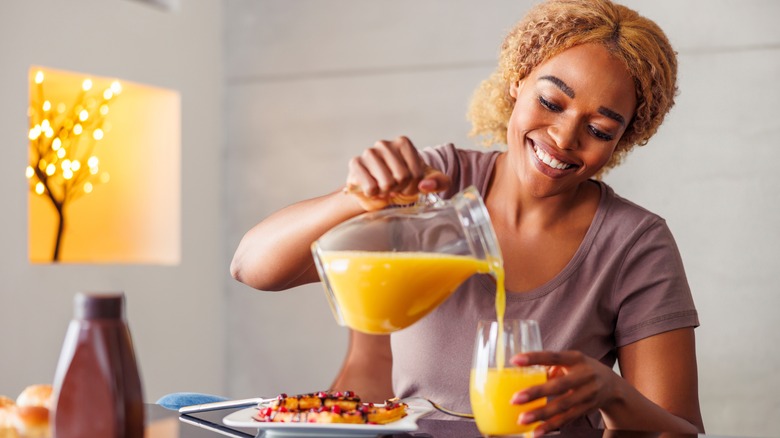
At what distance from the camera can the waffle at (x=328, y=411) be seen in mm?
1124

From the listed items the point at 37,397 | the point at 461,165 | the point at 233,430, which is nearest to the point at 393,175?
the point at 233,430

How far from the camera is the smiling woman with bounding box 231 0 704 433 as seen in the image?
65.6 inches

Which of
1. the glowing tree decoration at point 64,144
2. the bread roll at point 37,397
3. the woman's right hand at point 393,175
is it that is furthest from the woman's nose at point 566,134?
the glowing tree decoration at point 64,144

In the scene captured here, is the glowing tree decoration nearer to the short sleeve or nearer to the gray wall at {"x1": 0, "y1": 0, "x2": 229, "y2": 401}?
the gray wall at {"x1": 0, "y1": 0, "x2": 229, "y2": 401}

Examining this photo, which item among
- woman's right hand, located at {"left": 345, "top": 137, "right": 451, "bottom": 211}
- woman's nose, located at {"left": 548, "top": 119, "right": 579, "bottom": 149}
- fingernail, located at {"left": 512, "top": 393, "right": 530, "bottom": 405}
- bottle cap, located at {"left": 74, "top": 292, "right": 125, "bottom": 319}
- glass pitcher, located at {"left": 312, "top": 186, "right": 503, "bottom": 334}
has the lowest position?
fingernail, located at {"left": 512, "top": 393, "right": 530, "bottom": 405}

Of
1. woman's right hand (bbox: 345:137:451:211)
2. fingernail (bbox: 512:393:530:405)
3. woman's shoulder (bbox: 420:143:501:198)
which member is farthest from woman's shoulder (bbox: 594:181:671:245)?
fingernail (bbox: 512:393:530:405)

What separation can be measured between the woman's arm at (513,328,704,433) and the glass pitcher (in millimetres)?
157

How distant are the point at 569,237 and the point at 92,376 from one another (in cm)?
117

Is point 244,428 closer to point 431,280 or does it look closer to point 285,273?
point 431,280

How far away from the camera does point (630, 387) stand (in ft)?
4.26

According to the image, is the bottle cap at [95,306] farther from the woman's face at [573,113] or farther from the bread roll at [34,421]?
the woman's face at [573,113]

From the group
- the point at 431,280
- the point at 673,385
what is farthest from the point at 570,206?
the point at 431,280

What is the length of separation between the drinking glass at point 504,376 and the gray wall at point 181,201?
7.70 feet

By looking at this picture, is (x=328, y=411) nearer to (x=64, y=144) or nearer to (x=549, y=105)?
(x=549, y=105)
